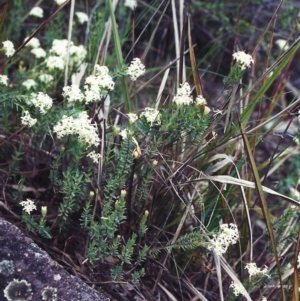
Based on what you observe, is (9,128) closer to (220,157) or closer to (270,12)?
(220,157)

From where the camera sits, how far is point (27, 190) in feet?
5.38

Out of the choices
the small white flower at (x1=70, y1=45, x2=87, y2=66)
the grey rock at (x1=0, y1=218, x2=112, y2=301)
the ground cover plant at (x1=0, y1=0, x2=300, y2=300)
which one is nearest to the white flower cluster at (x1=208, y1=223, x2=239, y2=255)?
the ground cover plant at (x1=0, y1=0, x2=300, y2=300)

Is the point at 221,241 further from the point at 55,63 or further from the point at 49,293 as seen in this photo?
the point at 55,63

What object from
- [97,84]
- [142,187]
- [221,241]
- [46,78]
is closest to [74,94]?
[97,84]

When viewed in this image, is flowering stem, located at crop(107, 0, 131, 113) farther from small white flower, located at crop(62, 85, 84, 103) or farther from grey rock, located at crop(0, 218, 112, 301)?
grey rock, located at crop(0, 218, 112, 301)

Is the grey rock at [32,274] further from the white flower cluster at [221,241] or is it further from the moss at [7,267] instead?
the white flower cluster at [221,241]

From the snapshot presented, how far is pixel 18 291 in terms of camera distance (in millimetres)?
1271

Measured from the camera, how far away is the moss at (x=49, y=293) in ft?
4.24

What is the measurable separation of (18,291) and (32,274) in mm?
61

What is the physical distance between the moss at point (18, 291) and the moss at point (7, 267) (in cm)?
2

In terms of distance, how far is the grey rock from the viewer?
4.22 feet

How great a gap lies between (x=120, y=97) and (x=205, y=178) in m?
0.95

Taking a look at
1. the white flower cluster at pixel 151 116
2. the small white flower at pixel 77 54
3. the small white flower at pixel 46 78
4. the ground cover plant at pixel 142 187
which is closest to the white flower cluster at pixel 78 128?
the ground cover plant at pixel 142 187

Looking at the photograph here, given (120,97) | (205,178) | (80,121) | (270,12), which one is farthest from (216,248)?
(270,12)
